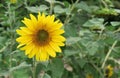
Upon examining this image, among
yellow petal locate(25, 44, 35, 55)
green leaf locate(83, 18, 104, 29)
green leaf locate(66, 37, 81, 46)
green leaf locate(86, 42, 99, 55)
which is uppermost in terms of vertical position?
yellow petal locate(25, 44, 35, 55)

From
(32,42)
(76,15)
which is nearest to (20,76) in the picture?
(32,42)

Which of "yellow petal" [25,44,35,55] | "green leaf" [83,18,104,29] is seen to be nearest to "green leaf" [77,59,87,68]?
"green leaf" [83,18,104,29]

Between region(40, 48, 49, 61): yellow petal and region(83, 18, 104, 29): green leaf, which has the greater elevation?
region(40, 48, 49, 61): yellow petal

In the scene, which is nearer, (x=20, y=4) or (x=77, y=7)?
(x=77, y=7)

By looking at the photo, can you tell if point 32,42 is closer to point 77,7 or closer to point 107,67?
point 77,7

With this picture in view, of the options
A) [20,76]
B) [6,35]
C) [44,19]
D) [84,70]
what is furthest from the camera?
[6,35]

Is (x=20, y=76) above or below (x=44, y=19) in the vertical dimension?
below

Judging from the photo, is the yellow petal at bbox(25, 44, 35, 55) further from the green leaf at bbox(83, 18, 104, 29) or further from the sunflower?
the green leaf at bbox(83, 18, 104, 29)

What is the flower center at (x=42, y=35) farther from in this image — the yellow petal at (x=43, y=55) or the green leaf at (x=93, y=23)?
the green leaf at (x=93, y=23)

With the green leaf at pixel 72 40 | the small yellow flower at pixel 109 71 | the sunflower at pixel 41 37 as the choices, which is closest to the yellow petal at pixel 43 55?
the sunflower at pixel 41 37
